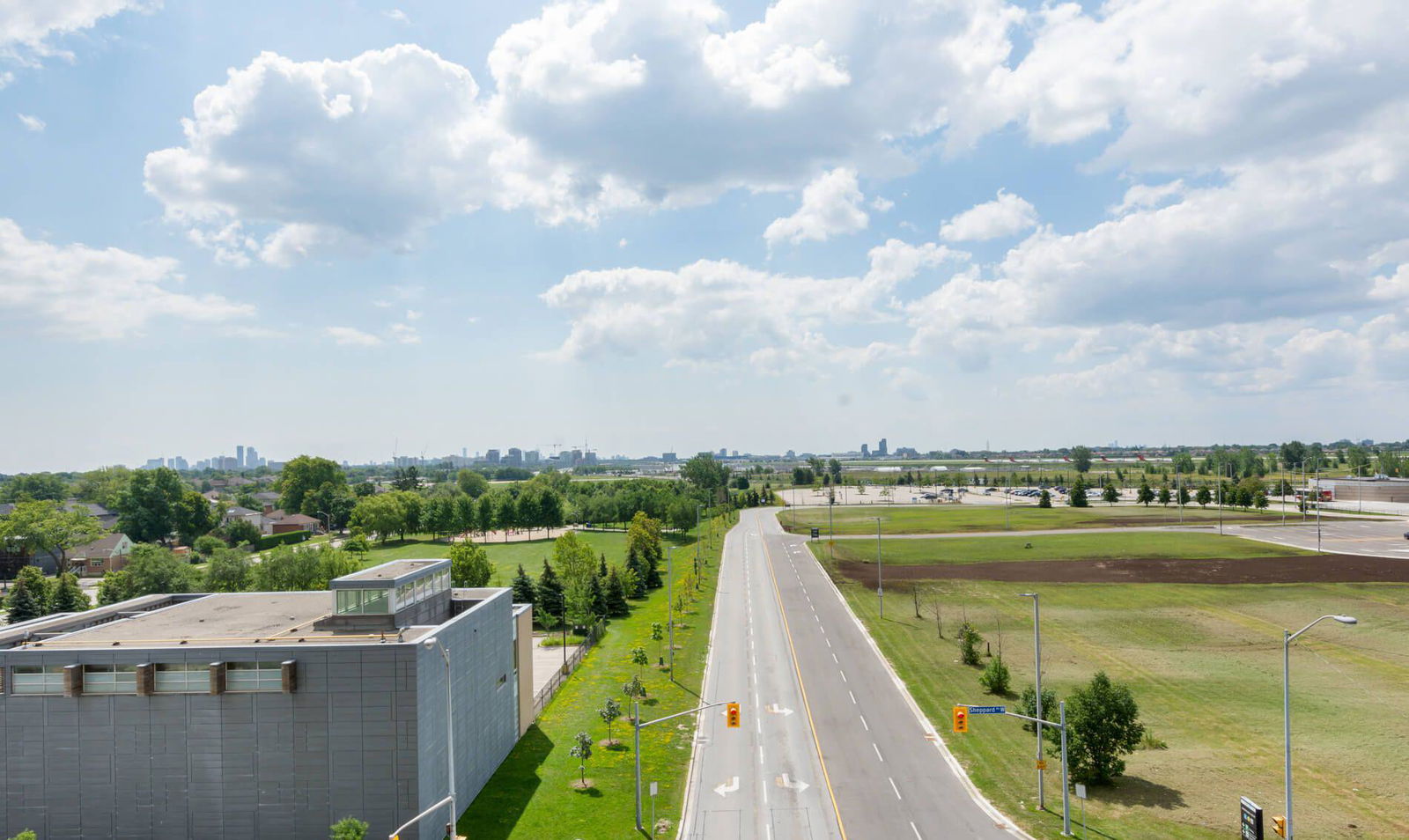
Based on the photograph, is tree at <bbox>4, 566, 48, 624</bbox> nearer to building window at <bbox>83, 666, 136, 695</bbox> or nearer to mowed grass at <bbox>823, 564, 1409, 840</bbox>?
building window at <bbox>83, 666, 136, 695</bbox>

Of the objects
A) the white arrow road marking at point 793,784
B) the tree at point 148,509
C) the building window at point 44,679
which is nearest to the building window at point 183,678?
Answer: the building window at point 44,679

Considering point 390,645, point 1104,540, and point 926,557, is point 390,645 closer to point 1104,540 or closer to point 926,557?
point 926,557

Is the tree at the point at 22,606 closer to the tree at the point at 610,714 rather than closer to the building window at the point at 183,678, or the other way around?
the building window at the point at 183,678

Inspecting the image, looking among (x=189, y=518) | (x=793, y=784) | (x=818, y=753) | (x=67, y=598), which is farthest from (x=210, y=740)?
(x=189, y=518)

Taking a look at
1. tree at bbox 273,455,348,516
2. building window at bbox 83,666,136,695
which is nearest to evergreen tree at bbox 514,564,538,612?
building window at bbox 83,666,136,695

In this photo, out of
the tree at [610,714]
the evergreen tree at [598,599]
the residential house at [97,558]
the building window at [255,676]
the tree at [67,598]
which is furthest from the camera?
the residential house at [97,558]

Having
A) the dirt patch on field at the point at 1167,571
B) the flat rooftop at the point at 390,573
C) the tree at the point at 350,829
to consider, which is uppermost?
the flat rooftop at the point at 390,573
